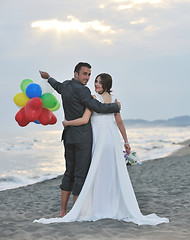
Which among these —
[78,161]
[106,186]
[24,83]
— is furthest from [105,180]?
[24,83]

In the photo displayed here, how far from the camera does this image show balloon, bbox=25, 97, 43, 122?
472 centimetres

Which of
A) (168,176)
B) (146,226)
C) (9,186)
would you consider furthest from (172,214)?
(9,186)

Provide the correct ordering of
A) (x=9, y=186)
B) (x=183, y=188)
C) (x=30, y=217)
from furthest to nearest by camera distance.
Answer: (x=9, y=186)
(x=183, y=188)
(x=30, y=217)

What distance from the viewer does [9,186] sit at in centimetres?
919

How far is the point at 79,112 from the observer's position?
4.41m

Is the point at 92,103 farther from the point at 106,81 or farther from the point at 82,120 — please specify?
the point at 106,81

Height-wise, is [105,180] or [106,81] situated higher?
[106,81]

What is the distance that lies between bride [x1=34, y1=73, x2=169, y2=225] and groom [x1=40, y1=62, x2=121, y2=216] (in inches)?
3.6

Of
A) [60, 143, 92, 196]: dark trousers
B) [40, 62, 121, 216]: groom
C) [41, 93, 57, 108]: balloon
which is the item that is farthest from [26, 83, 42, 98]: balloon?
[60, 143, 92, 196]: dark trousers

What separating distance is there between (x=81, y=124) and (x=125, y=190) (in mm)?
1053

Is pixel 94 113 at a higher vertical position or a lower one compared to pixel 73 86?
lower

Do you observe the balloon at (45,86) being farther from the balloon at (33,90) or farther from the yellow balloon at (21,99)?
the yellow balloon at (21,99)

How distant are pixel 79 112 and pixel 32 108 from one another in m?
0.74

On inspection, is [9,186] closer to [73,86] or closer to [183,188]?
[183,188]
